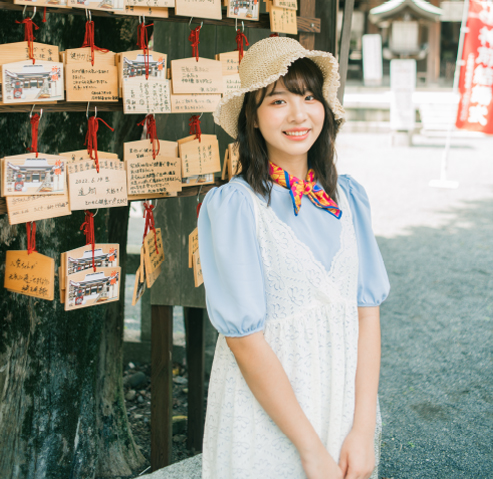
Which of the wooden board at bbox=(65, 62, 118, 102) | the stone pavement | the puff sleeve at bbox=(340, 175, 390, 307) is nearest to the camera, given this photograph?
the puff sleeve at bbox=(340, 175, 390, 307)

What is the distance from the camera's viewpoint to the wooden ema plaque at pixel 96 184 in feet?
5.37

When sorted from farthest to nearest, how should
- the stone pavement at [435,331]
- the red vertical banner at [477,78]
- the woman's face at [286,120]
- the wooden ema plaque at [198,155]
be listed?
the red vertical banner at [477,78], the stone pavement at [435,331], the wooden ema plaque at [198,155], the woman's face at [286,120]

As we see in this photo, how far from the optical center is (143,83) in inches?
68.0

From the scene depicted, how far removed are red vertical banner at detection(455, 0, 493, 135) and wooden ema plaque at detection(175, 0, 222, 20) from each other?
748cm

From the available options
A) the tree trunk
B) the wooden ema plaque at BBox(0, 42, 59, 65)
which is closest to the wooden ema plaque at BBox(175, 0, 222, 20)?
the wooden ema plaque at BBox(0, 42, 59, 65)

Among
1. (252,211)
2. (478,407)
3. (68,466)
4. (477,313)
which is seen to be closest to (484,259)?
(477,313)

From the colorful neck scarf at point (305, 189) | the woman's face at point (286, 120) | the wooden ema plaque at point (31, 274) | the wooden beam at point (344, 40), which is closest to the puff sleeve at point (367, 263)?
the colorful neck scarf at point (305, 189)

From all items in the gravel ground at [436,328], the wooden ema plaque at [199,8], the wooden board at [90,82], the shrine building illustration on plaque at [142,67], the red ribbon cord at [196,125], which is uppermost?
the wooden ema plaque at [199,8]

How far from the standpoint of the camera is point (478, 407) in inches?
131

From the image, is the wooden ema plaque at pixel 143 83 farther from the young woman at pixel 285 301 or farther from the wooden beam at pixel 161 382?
the wooden beam at pixel 161 382

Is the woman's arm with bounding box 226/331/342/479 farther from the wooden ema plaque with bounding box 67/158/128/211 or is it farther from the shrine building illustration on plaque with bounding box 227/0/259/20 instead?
the shrine building illustration on plaque with bounding box 227/0/259/20

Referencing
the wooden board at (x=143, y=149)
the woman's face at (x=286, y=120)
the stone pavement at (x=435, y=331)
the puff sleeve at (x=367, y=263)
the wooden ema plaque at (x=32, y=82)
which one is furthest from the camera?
the stone pavement at (x=435, y=331)

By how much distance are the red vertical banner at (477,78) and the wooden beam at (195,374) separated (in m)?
7.01

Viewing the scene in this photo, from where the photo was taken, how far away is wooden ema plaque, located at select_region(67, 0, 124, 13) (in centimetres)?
158
